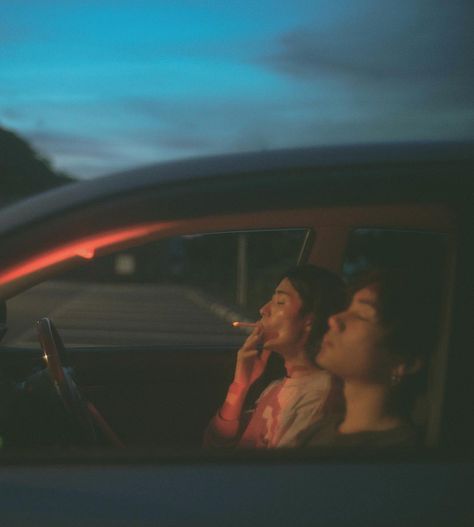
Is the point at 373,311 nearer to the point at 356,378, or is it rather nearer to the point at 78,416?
the point at 356,378

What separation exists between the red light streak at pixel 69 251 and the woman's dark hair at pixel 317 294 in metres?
0.81

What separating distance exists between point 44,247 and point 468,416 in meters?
0.84

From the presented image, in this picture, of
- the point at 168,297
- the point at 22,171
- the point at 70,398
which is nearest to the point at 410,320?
the point at 70,398

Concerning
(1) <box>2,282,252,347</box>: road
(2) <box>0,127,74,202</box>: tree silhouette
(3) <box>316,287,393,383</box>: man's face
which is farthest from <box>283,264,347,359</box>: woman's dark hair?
(1) <box>2,282,252,347</box>: road

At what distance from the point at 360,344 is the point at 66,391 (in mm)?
828

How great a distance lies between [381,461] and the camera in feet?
4.58

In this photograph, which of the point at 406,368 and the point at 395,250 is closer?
the point at 406,368

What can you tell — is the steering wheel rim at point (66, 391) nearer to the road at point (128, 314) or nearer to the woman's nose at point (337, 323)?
the woman's nose at point (337, 323)

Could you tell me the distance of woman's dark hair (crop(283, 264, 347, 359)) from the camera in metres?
2.16

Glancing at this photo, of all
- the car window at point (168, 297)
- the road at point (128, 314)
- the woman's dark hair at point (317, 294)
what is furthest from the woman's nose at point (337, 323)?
the road at point (128, 314)

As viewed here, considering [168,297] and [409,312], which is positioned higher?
[409,312]

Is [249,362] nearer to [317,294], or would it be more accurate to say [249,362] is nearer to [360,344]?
[317,294]

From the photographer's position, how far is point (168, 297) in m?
26.1

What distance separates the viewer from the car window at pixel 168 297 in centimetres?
339
